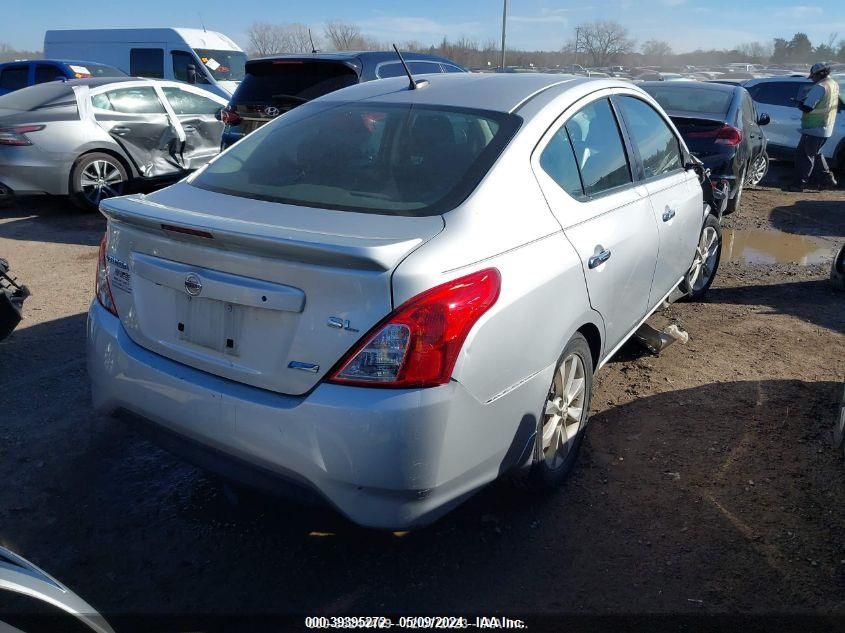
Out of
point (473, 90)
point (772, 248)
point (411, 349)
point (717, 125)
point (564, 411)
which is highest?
point (473, 90)

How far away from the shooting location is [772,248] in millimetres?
7855

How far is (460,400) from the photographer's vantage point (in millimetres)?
2209

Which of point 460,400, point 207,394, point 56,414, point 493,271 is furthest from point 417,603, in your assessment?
point 56,414

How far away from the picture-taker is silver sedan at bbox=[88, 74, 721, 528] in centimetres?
215

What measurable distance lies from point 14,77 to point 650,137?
13729mm

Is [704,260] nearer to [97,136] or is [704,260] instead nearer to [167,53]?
[97,136]

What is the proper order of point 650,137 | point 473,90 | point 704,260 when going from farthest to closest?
point 704,260 → point 650,137 → point 473,90

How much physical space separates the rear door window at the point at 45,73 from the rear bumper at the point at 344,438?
12934 mm

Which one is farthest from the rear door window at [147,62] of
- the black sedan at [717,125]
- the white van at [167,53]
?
the black sedan at [717,125]

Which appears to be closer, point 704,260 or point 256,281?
point 256,281

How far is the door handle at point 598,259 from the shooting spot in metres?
2.97

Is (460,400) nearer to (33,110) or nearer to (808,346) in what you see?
(808,346)

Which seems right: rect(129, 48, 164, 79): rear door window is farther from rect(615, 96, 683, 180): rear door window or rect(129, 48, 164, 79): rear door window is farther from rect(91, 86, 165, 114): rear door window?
rect(615, 96, 683, 180): rear door window

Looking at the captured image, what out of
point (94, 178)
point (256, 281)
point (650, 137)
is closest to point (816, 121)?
point (650, 137)
